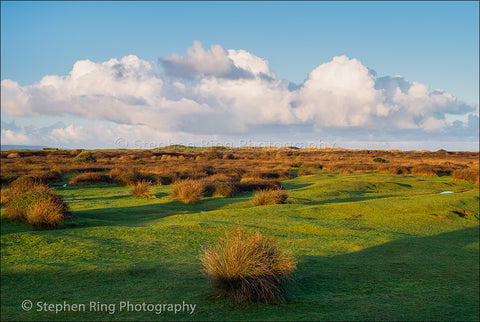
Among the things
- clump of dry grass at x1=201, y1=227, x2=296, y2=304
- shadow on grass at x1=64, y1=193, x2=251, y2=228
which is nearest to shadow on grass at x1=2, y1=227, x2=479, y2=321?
clump of dry grass at x1=201, y1=227, x2=296, y2=304

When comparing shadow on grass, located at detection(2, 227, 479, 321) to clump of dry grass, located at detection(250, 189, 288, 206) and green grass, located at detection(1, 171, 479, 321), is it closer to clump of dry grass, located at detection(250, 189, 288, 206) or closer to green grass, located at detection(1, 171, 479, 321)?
green grass, located at detection(1, 171, 479, 321)

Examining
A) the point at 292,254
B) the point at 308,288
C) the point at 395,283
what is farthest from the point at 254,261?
the point at 395,283

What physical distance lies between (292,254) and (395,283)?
85.7 inches

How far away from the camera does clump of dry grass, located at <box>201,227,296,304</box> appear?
18.0 ft

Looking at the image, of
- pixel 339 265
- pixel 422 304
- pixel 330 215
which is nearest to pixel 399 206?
pixel 330 215

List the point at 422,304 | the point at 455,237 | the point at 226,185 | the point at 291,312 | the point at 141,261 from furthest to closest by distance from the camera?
the point at 226,185
the point at 455,237
the point at 141,261
the point at 422,304
the point at 291,312

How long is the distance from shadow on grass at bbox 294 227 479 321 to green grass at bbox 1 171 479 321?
0.02 m

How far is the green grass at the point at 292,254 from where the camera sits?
5.32m

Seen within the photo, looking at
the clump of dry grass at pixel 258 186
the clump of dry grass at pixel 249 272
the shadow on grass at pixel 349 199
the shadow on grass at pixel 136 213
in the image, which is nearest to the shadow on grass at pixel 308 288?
the clump of dry grass at pixel 249 272

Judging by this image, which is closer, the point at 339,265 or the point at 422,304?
the point at 422,304

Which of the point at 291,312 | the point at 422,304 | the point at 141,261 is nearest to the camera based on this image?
the point at 291,312

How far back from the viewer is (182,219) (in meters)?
12.4

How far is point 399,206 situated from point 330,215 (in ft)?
10.3

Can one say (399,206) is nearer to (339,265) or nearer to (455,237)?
(455,237)
